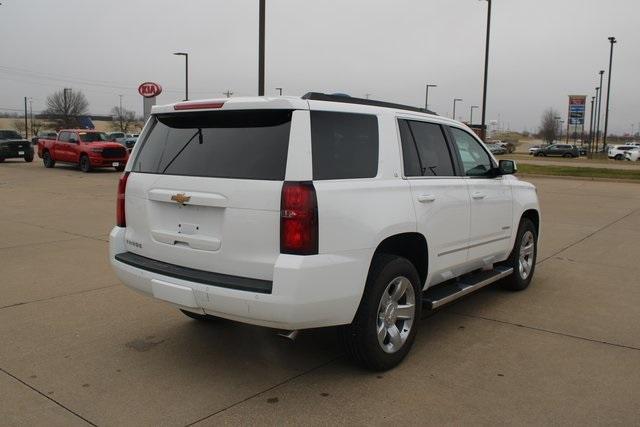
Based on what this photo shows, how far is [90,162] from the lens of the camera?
80.4 ft

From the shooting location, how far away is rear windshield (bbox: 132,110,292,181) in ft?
11.6

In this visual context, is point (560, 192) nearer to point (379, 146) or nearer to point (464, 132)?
point (464, 132)

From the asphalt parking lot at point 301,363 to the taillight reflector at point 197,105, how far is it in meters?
1.82

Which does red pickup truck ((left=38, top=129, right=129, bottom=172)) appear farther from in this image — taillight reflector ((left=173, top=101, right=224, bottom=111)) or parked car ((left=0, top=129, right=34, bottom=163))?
taillight reflector ((left=173, top=101, right=224, bottom=111))

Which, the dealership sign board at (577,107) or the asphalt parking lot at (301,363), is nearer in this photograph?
the asphalt parking lot at (301,363)

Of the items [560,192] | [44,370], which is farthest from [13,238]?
[560,192]

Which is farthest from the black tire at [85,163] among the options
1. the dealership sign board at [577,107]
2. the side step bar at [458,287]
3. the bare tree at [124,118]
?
the bare tree at [124,118]

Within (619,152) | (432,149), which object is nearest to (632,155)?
(619,152)

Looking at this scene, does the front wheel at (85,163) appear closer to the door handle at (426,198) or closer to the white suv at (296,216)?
the white suv at (296,216)

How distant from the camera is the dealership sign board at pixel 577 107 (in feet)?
202

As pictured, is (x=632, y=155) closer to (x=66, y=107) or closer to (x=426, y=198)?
(x=426, y=198)

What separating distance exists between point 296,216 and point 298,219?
2 centimetres

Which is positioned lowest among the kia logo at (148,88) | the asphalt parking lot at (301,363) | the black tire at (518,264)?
the asphalt parking lot at (301,363)

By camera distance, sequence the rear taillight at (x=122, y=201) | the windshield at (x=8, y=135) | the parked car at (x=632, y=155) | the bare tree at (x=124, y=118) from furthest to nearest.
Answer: the bare tree at (x=124, y=118) → the parked car at (x=632, y=155) → the windshield at (x=8, y=135) → the rear taillight at (x=122, y=201)
